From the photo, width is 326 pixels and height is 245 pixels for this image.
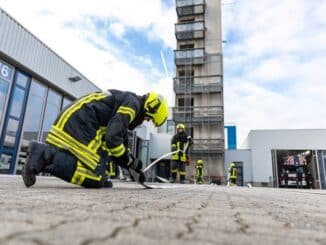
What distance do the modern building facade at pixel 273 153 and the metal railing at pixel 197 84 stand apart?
3.66 metres

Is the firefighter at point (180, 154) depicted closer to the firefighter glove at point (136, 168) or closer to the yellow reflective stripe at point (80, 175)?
the firefighter glove at point (136, 168)

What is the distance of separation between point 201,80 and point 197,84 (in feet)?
1.42

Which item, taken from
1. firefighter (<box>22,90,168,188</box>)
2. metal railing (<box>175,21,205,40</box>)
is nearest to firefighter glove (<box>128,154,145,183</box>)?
firefighter (<box>22,90,168,188</box>)

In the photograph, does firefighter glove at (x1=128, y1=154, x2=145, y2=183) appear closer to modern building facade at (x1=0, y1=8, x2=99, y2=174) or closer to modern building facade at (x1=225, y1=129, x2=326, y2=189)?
modern building facade at (x1=0, y1=8, x2=99, y2=174)

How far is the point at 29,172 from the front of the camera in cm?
165

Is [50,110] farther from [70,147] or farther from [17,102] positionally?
[70,147]

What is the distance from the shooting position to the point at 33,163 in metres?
1.65

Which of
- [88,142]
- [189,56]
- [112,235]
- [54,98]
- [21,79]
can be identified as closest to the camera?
[112,235]

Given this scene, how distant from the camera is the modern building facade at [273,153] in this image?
43.9 ft

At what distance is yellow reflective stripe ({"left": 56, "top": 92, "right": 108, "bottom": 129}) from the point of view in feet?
6.15

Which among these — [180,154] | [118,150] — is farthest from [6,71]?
[118,150]

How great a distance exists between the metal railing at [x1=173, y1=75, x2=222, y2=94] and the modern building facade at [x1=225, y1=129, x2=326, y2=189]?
3655 mm

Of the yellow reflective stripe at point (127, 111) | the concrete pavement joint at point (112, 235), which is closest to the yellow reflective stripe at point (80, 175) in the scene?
the yellow reflective stripe at point (127, 111)

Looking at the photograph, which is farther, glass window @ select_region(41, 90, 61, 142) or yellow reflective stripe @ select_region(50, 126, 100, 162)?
glass window @ select_region(41, 90, 61, 142)
